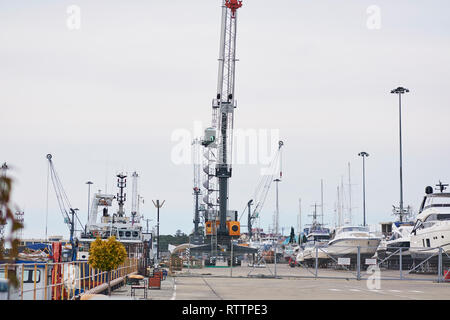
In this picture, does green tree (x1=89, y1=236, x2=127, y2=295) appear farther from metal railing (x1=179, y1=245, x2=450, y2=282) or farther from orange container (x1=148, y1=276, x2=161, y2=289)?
metal railing (x1=179, y1=245, x2=450, y2=282)

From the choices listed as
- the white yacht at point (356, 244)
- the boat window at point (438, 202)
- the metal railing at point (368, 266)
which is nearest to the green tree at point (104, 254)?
the metal railing at point (368, 266)

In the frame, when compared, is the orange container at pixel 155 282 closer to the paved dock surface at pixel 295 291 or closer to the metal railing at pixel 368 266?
the paved dock surface at pixel 295 291

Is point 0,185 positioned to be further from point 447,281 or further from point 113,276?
point 447,281

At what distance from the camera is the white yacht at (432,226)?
170 feet

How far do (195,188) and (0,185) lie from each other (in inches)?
5902

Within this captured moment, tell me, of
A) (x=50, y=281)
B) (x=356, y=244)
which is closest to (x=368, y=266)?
(x=356, y=244)

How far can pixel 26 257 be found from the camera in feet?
171

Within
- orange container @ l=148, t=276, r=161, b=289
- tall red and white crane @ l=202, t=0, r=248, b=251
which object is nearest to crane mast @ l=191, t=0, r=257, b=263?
tall red and white crane @ l=202, t=0, r=248, b=251

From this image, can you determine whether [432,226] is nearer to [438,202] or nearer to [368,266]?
[438,202]

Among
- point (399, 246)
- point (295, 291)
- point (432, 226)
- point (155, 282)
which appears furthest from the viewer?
point (399, 246)

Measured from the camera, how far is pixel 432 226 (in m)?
54.9
